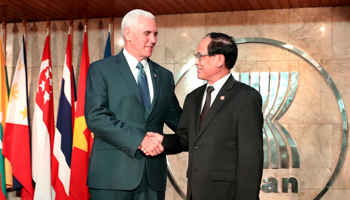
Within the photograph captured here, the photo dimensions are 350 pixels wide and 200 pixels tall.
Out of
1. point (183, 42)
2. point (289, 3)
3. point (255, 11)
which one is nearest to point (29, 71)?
point (183, 42)

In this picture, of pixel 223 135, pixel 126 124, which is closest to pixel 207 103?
pixel 223 135

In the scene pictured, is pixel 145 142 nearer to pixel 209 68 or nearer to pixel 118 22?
pixel 209 68

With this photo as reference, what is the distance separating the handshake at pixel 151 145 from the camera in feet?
8.45

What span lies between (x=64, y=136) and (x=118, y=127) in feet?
9.05

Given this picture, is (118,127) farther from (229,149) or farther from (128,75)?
(229,149)

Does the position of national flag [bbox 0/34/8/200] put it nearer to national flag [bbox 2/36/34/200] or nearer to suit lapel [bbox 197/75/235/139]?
national flag [bbox 2/36/34/200]

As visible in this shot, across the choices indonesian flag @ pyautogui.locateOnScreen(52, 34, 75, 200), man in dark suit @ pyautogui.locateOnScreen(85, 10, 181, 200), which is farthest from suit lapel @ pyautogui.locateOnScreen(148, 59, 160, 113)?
indonesian flag @ pyautogui.locateOnScreen(52, 34, 75, 200)

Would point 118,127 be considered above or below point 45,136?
above

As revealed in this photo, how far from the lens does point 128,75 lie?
8.90 ft

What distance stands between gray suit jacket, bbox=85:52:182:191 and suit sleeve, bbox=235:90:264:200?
59 cm

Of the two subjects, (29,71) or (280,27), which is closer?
(280,27)

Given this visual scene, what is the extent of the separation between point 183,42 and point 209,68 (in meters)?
2.68

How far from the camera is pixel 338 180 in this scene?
15.5 feet

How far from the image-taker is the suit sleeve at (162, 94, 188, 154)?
278 centimetres
